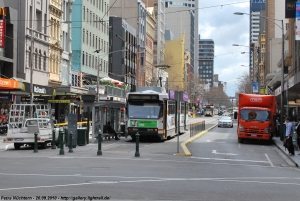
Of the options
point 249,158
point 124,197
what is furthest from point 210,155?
point 124,197

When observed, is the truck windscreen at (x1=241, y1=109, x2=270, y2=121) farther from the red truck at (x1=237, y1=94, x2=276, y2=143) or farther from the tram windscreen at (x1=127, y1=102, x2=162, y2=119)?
the tram windscreen at (x1=127, y1=102, x2=162, y2=119)

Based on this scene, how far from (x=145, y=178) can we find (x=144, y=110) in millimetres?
20626

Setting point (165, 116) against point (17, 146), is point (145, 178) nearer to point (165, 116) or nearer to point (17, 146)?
point (17, 146)

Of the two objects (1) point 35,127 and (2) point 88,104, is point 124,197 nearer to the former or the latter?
(1) point 35,127

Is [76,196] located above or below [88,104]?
below

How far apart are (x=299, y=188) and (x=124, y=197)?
535 cm

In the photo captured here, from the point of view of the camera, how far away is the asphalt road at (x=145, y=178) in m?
13.8

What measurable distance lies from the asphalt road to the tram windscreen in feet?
35.1

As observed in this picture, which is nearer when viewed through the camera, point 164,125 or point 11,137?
point 11,137

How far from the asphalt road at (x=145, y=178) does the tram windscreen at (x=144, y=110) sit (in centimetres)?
1070

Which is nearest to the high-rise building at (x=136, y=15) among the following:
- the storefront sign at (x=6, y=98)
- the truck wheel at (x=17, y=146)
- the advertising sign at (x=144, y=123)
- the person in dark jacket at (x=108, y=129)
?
the storefront sign at (x=6, y=98)

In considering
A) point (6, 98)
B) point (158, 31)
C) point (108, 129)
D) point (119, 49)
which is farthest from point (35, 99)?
point (158, 31)

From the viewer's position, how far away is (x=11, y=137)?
99.0ft

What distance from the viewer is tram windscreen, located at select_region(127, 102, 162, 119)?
37.8m
